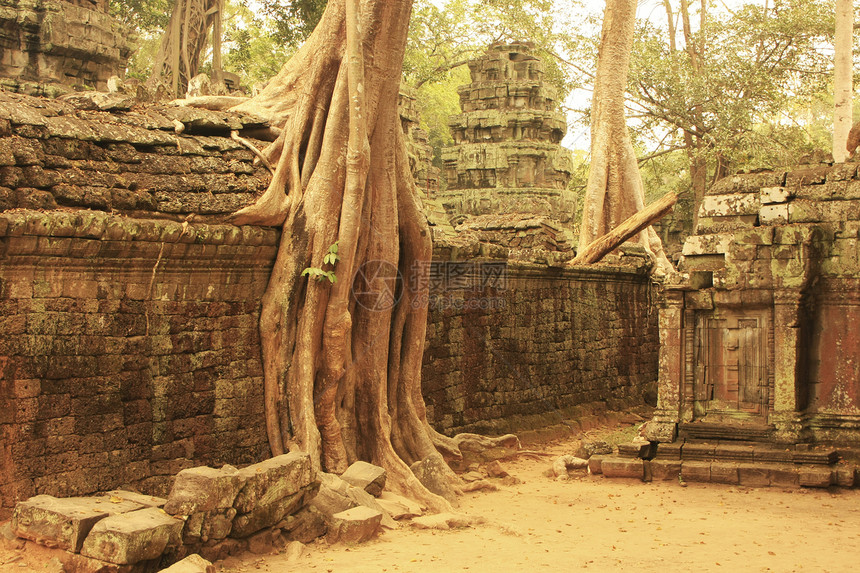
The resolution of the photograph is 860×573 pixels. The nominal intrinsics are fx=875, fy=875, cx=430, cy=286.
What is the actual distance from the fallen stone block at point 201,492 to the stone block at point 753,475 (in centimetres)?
495

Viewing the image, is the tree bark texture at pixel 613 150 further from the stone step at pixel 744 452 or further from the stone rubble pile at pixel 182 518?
the stone rubble pile at pixel 182 518

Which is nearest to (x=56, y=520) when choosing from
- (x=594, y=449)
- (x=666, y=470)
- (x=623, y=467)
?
(x=623, y=467)

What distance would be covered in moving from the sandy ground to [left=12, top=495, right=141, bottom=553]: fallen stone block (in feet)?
0.35

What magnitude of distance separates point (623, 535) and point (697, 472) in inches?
82.6

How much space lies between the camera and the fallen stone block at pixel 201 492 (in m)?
5.05

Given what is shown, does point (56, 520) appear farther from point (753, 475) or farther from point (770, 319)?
point (770, 319)

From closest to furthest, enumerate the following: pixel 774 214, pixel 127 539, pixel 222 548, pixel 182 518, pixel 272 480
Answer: pixel 127 539 < pixel 182 518 < pixel 222 548 < pixel 272 480 < pixel 774 214

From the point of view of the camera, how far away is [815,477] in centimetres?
777

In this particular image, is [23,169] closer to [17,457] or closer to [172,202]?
[172,202]

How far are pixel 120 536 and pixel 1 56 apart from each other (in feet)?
37.0

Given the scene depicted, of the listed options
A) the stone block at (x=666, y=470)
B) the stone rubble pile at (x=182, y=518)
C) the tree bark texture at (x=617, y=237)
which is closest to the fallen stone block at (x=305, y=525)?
the stone rubble pile at (x=182, y=518)

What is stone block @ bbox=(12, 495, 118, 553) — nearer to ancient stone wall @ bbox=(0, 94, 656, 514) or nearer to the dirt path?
ancient stone wall @ bbox=(0, 94, 656, 514)

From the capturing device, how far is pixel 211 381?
6.53 metres

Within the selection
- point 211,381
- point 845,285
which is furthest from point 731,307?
point 211,381
